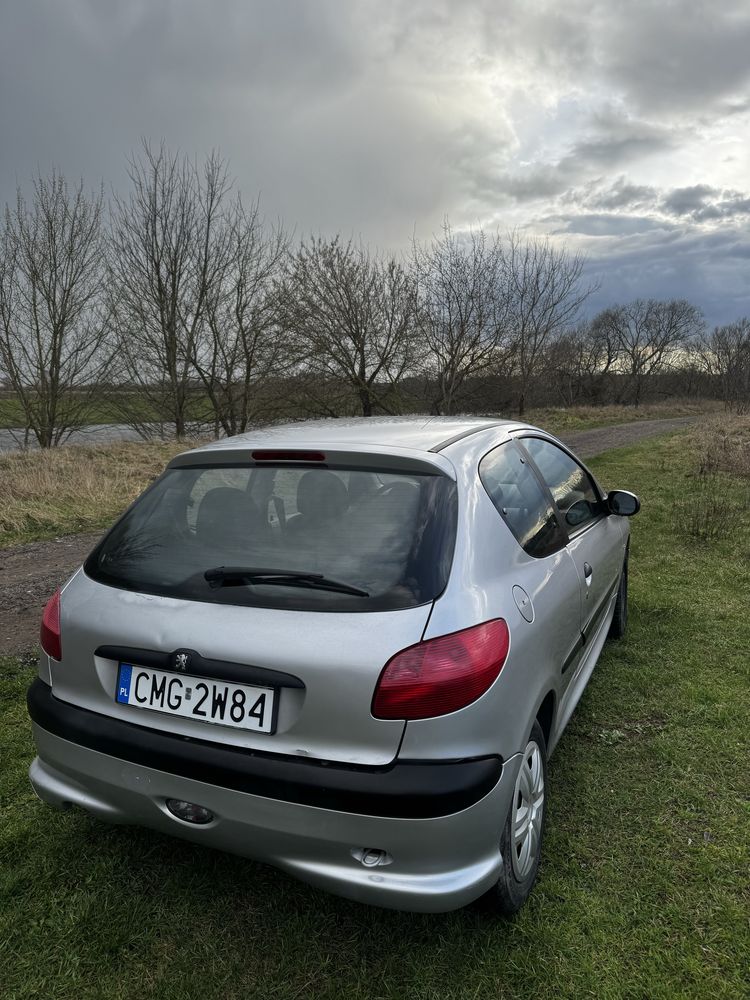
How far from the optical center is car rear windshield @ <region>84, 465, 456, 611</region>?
1.86 metres

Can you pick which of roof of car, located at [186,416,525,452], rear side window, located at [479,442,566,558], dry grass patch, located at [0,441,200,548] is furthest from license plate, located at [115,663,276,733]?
dry grass patch, located at [0,441,200,548]

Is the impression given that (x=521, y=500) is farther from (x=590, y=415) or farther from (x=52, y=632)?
(x=590, y=415)

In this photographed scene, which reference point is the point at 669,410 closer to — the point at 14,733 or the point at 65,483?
the point at 65,483

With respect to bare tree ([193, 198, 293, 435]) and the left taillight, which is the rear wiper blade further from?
bare tree ([193, 198, 293, 435])

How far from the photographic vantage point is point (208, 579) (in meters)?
1.98

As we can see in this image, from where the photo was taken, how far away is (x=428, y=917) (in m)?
2.11

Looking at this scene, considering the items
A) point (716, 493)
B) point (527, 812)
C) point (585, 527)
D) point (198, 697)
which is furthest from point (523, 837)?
point (716, 493)

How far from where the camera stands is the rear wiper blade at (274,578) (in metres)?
1.85

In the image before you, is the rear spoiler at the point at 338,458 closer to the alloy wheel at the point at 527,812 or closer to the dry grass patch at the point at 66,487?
the alloy wheel at the point at 527,812

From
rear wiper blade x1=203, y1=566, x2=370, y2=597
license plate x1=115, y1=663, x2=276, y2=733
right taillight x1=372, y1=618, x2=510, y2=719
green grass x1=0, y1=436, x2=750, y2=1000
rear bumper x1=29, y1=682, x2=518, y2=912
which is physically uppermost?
rear wiper blade x1=203, y1=566, x2=370, y2=597

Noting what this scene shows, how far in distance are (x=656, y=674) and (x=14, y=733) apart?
366 centimetres

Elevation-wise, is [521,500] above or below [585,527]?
above

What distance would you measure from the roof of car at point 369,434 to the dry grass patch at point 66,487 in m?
6.28

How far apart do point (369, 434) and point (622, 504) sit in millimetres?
2084
